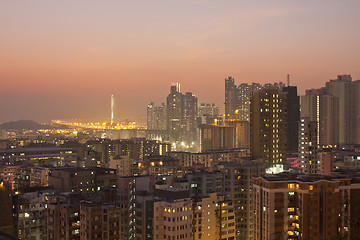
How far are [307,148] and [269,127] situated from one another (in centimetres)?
362

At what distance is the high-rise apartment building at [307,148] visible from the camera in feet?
104

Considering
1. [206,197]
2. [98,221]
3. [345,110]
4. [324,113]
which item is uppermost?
[345,110]

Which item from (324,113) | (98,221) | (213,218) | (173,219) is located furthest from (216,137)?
(98,221)

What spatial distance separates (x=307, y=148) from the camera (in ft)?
104

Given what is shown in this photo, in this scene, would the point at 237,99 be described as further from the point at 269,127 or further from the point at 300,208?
the point at 300,208

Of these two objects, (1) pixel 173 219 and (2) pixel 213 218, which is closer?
(1) pixel 173 219

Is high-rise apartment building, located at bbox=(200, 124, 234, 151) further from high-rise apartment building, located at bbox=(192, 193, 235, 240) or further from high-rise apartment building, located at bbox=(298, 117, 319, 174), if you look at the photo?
high-rise apartment building, located at bbox=(192, 193, 235, 240)

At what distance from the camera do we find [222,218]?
20.1 meters

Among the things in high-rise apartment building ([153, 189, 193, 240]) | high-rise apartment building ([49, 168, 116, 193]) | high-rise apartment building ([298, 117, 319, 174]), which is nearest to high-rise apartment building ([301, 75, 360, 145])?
high-rise apartment building ([298, 117, 319, 174])

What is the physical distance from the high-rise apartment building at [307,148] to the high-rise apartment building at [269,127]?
240 centimetres

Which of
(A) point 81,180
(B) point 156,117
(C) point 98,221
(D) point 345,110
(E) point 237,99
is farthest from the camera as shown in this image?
(B) point 156,117

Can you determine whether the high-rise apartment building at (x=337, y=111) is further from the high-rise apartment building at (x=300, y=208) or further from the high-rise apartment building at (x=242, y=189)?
the high-rise apartment building at (x=300, y=208)

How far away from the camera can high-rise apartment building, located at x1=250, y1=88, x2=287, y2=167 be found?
34.2 meters

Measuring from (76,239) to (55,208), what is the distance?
132 cm
